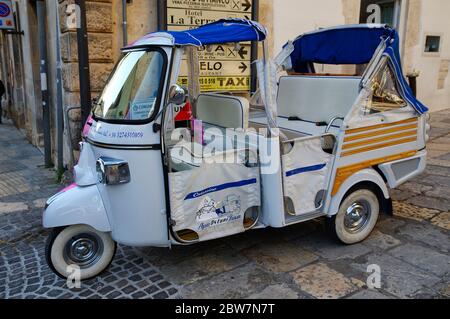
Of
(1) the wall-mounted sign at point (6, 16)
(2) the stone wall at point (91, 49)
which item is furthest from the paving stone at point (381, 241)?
(1) the wall-mounted sign at point (6, 16)

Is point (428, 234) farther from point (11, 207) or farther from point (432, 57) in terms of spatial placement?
point (432, 57)

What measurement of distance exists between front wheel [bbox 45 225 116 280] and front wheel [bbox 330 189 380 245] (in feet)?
6.99

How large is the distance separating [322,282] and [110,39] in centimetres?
427

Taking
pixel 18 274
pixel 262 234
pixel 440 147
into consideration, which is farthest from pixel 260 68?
pixel 440 147

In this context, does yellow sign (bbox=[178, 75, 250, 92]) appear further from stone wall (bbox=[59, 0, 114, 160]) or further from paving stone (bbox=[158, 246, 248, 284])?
paving stone (bbox=[158, 246, 248, 284])

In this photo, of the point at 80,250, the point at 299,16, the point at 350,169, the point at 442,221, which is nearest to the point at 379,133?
the point at 350,169

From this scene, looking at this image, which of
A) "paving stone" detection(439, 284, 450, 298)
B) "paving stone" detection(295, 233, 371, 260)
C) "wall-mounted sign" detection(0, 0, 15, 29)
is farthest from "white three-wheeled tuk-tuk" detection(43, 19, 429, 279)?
"wall-mounted sign" detection(0, 0, 15, 29)

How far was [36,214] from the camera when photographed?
4969mm

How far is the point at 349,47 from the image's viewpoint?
15.4 feet

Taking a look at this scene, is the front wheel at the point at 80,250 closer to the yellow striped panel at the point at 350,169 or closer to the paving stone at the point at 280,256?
the paving stone at the point at 280,256

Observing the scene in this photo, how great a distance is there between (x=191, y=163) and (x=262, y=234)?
1496 mm

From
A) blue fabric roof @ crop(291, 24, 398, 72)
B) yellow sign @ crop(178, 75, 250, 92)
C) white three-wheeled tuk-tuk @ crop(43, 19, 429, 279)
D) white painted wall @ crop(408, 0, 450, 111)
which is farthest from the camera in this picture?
white painted wall @ crop(408, 0, 450, 111)

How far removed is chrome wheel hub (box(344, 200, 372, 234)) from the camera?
4086 millimetres
